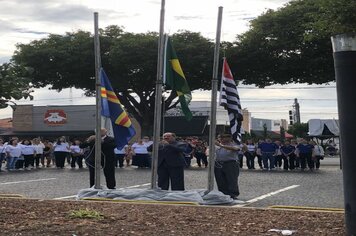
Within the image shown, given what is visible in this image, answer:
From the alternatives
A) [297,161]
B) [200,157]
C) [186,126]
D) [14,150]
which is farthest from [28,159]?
[186,126]

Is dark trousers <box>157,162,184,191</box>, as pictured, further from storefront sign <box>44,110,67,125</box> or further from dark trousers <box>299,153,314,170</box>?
storefront sign <box>44,110,67,125</box>


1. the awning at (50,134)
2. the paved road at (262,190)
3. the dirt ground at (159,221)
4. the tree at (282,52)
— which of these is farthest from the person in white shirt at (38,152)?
the awning at (50,134)

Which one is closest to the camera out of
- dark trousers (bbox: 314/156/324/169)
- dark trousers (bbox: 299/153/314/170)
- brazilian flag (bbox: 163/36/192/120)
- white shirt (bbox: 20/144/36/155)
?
brazilian flag (bbox: 163/36/192/120)

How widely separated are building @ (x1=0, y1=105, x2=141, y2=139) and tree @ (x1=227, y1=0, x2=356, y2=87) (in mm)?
24734

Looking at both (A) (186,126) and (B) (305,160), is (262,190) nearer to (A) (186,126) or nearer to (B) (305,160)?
(B) (305,160)

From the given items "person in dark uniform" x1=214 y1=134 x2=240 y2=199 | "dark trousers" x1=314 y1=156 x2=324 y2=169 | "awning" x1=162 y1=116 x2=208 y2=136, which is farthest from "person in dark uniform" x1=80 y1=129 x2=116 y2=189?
"awning" x1=162 y1=116 x2=208 y2=136

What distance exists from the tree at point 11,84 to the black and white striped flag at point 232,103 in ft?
17.4

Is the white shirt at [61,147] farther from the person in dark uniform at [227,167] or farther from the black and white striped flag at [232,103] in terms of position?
the black and white striped flag at [232,103]

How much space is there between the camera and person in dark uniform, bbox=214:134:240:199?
1236cm

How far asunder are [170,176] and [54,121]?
45929 millimetres

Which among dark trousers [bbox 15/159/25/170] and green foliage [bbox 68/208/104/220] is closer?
green foliage [bbox 68/208/104/220]

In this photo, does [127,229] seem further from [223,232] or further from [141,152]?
[141,152]

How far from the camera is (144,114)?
39156mm

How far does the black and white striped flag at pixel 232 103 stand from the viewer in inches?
464
